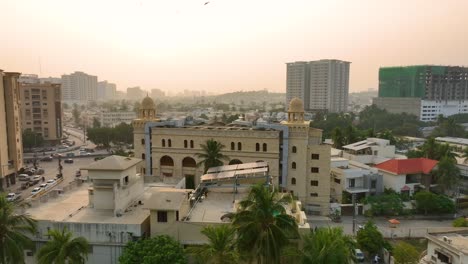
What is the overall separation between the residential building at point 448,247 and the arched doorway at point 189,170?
Result: 89.3 ft

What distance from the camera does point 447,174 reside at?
50.1 meters

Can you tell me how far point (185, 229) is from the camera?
2364 cm

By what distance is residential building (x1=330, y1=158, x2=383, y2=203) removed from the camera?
162 feet

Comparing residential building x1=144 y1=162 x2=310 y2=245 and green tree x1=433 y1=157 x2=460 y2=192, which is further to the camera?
green tree x1=433 y1=157 x2=460 y2=192

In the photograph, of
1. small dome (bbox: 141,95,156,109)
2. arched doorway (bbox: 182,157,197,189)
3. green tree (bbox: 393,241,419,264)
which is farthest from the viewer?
small dome (bbox: 141,95,156,109)

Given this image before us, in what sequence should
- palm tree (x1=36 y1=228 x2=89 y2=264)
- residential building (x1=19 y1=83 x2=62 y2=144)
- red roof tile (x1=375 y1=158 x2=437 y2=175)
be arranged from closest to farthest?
palm tree (x1=36 y1=228 x2=89 y2=264), red roof tile (x1=375 y1=158 x2=437 y2=175), residential building (x1=19 y1=83 x2=62 y2=144)

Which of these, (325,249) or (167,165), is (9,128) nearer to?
(167,165)

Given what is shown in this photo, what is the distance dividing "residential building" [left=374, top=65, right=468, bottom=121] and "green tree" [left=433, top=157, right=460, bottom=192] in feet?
335

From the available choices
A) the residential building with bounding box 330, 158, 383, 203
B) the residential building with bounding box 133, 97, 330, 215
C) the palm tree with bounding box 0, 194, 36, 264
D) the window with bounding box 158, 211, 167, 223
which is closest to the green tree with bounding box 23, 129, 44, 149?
the residential building with bounding box 133, 97, 330, 215

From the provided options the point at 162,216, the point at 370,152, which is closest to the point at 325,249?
the point at 162,216

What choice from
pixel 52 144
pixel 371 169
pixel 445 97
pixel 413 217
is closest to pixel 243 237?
pixel 413 217

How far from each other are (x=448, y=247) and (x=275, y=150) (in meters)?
22.5

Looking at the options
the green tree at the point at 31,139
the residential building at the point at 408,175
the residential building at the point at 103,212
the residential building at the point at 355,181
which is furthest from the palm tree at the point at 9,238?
the green tree at the point at 31,139

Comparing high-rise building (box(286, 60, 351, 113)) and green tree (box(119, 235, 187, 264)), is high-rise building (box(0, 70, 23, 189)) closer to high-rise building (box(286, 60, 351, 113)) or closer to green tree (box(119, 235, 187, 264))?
green tree (box(119, 235, 187, 264))
